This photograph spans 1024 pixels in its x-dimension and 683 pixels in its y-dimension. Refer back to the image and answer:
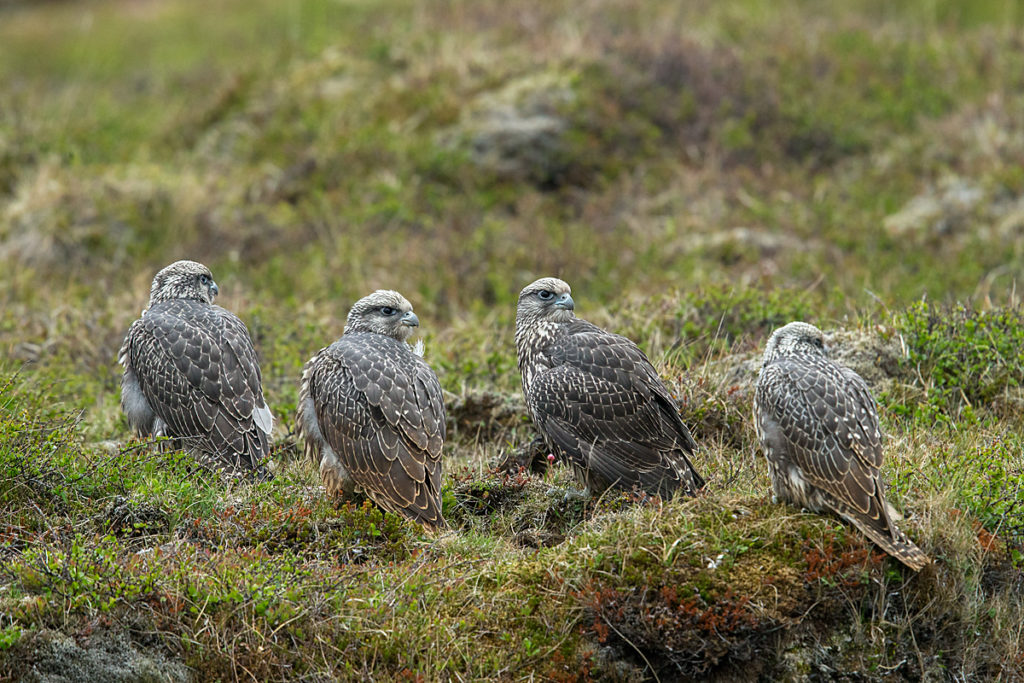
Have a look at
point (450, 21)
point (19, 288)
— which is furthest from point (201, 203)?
point (450, 21)

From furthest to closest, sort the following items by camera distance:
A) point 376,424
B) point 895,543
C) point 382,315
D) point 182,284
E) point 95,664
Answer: point 182,284
point 382,315
point 376,424
point 895,543
point 95,664

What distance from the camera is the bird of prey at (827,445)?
19.7 ft

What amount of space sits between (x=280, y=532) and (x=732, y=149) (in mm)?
10149

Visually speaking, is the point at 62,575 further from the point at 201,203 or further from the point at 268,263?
the point at 201,203

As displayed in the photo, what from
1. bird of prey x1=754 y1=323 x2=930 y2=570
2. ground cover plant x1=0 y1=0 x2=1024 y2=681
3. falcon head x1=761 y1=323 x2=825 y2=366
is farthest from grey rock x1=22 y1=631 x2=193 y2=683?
A: falcon head x1=761 y1=323 x2=825 y2=366

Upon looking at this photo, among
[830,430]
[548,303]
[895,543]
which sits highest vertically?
[548,303]

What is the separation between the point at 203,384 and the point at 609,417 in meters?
2.85

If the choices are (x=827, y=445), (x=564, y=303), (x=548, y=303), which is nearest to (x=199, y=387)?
(x=548, y=303)

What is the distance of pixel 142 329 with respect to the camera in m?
8.16

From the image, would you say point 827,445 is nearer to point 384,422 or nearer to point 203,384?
point 384,422

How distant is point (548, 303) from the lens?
8.14 meters

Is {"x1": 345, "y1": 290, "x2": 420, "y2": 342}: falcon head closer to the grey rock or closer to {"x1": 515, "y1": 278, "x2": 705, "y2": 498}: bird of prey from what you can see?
{"x1": 515, "y1": 278, "x2": 705, "y2": 498}: bird of prey

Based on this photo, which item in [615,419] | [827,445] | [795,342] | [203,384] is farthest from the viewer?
[203,384]

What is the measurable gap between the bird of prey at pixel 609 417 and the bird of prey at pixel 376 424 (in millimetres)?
773
